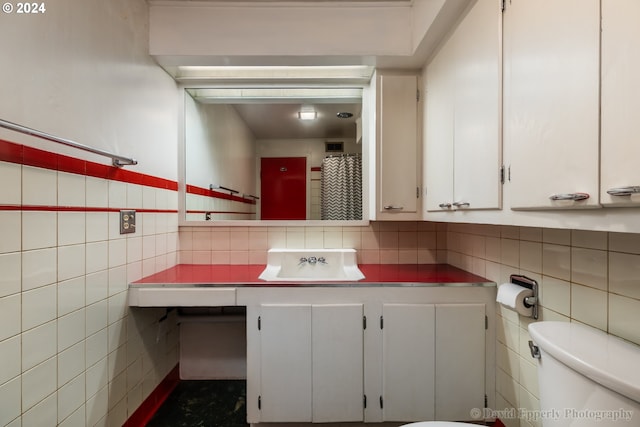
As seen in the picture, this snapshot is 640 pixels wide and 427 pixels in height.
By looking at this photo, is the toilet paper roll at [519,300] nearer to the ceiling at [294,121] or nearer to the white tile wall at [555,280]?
the white tile wall at [555,280]

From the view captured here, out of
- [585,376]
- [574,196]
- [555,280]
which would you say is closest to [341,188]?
[555,280]

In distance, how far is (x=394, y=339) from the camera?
137 centimetres

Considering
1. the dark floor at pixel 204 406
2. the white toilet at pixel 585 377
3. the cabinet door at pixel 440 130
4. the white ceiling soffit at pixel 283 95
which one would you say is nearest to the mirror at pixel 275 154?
the white ceiling soffit at pixel 283 95

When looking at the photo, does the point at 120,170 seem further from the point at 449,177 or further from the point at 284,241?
the point at 449,177

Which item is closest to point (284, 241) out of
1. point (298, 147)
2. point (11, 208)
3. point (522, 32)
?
point (298, 147)

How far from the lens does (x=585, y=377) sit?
0.73 m

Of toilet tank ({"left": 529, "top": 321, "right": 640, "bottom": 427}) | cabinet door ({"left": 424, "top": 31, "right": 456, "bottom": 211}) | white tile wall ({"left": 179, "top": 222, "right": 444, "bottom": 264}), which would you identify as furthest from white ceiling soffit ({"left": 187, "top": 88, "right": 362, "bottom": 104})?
toilet tank ({"left": 529, "top": 321, "right": 640, "bottom": 427})

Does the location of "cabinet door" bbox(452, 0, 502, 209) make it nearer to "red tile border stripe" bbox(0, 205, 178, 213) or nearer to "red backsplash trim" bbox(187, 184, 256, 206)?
"red backsplash trim" bbox(187, 184, 256, 206)

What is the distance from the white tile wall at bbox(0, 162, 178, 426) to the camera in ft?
2.72

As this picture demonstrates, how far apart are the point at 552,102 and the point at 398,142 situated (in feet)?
2.91

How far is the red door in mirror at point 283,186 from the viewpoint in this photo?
2.00 meters

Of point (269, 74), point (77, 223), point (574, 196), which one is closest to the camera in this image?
point (574, 196)

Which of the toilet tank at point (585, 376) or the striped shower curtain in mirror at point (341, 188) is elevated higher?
the striped shower curtain in mirror at point (341, 188)
